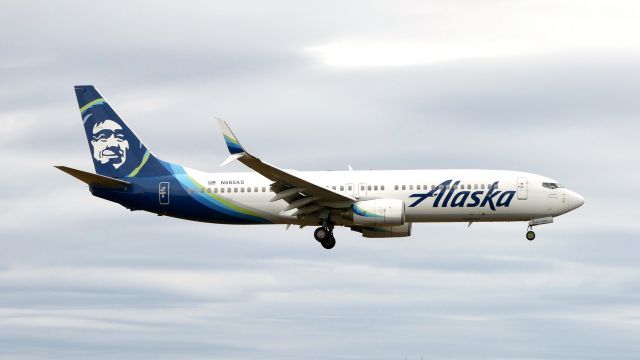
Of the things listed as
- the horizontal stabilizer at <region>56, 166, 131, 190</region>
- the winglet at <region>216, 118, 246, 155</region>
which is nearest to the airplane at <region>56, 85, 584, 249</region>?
the horizontal stabilizer at <region>56, 166, 131, 190</region>

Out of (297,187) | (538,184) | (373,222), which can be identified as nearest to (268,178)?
(297,187)

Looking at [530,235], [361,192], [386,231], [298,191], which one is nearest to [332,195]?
[298,191]

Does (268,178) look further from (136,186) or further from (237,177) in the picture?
(136,186)

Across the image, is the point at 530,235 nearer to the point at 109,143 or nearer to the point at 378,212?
the point at 378,212

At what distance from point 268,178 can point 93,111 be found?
14377 mm

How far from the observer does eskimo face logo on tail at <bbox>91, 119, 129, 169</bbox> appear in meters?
67.8

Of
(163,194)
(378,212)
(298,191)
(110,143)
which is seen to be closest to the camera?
(378,212)

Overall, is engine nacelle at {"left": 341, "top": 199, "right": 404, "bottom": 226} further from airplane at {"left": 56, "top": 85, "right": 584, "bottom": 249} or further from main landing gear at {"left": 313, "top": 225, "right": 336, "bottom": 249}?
main landing gear at {"left": 313, "top": 225, "right": 336, "bottom": 249}

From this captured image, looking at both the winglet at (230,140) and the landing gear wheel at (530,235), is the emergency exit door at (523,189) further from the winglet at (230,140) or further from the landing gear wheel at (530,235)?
the winglet at (230,140)

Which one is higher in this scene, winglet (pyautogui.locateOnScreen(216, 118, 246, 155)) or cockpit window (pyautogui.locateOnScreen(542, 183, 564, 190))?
winglet (pyautogui.locateOnScreen(216, 118, 246, 155))

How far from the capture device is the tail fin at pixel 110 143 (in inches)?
2635

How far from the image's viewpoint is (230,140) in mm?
56031

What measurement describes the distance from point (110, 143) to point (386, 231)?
17070 mm

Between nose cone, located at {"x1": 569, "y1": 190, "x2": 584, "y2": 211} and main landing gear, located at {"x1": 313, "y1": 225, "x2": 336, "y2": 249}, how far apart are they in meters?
13.1
